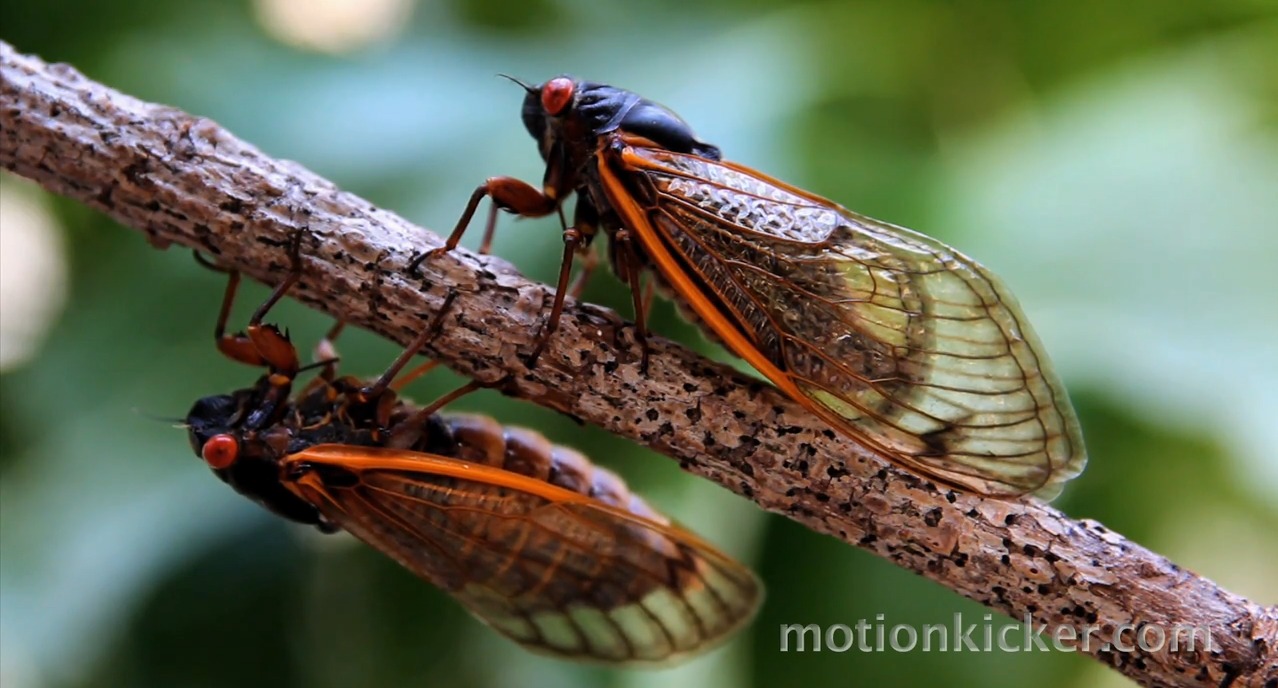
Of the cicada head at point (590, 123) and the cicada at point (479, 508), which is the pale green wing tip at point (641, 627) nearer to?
the cicada at point (479, 508)

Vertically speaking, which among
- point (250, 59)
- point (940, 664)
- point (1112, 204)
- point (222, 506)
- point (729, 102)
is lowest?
point (222, 506)

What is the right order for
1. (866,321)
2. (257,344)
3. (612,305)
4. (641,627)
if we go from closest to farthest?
(866,321), (257,344), (641,627), (612,305)

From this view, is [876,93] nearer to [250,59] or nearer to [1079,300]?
[1079,300]

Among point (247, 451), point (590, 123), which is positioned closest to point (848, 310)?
point (590, 123)

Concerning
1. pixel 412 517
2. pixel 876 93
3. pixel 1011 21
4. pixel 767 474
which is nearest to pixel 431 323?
pixel 412 517

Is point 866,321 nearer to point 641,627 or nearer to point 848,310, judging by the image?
point 848,310

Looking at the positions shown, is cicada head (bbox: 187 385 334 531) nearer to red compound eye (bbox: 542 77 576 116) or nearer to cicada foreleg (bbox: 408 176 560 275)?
cicada foreleg (bbox: 408 176 560 275)

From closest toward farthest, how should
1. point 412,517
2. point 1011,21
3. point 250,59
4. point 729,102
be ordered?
point 412,517, point 729,102, point 250,59, point 1011,21
